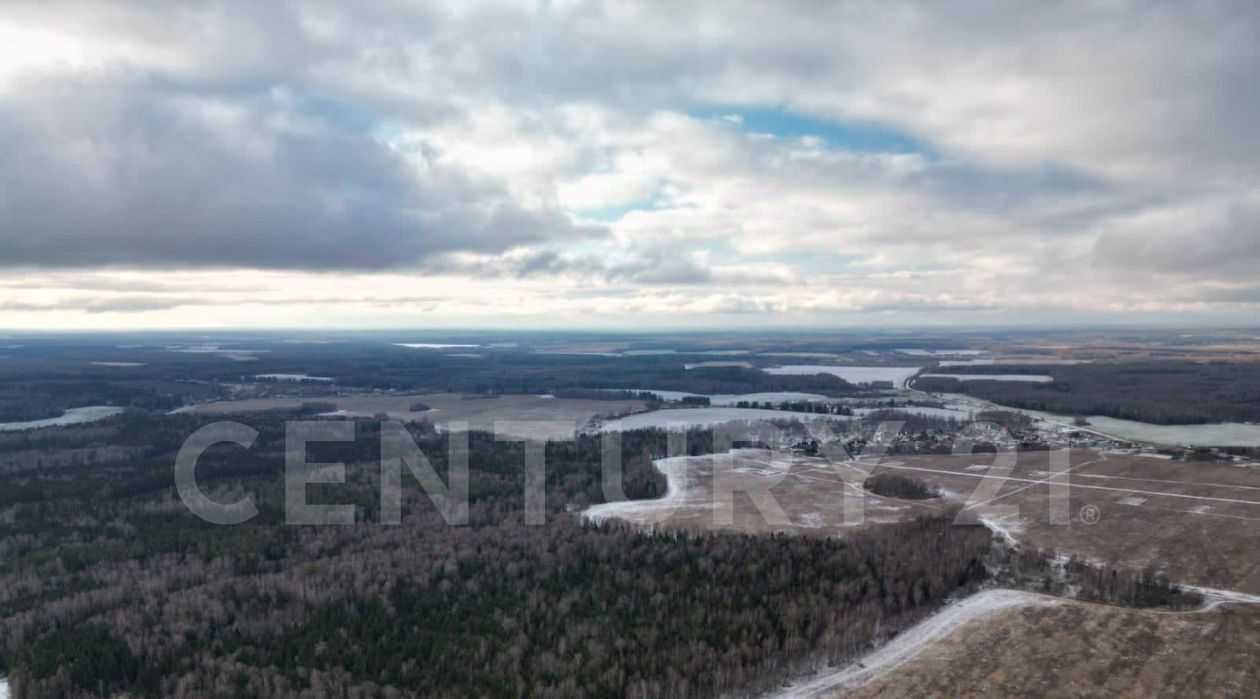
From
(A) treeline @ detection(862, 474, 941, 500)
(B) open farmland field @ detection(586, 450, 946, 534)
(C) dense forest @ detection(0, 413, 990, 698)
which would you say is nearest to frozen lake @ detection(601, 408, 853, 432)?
(B) open farmland field @ detection(586, 450, 946, 534)

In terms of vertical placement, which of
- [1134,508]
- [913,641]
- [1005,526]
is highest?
[1134,508]

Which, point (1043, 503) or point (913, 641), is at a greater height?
point (1043, 503)

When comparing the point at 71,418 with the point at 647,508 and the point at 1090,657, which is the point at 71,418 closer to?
the point at 647,508

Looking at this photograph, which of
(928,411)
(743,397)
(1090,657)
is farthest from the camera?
(743,397)

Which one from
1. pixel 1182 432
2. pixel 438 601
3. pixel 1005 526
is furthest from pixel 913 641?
pixel 1182 432

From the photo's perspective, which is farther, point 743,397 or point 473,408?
point 743,397

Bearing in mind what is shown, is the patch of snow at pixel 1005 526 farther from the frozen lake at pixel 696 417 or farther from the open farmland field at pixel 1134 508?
the frozen lake at pixel 696 417

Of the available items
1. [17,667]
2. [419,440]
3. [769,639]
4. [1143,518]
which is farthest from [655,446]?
[17,667]

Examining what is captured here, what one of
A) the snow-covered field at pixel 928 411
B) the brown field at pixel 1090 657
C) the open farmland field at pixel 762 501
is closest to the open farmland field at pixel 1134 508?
the open farmland field at pixel 762 501
